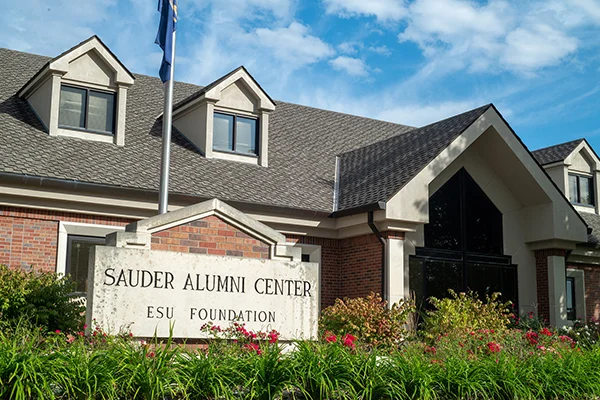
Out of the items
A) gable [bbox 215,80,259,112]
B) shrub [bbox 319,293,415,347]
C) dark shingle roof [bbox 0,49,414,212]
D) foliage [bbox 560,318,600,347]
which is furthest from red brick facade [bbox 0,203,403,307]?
foliage [bbox 560,318,600,347]

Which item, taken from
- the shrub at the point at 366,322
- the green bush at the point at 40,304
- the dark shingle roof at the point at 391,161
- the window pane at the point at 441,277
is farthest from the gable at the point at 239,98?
the green bush at the point at 40,304

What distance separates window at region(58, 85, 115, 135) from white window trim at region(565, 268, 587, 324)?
14479 millimetres

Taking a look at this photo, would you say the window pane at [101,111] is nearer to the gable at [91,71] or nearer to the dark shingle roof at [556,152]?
the gable at [91,71]

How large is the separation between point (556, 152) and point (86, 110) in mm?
16111

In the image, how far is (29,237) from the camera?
49.1 feet

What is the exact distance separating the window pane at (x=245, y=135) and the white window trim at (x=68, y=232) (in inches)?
197

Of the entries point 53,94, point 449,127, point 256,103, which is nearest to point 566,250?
point 449,127

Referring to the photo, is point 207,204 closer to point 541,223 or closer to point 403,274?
point 403,274

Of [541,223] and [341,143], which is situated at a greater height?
[341,143]

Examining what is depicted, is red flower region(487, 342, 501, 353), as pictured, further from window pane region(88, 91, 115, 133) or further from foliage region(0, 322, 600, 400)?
window pane region(88, 91, 115, 133)

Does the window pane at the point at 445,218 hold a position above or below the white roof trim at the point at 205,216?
above

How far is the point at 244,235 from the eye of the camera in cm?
1088

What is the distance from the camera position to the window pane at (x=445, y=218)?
18500 mm

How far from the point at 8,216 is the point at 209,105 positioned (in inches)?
238
